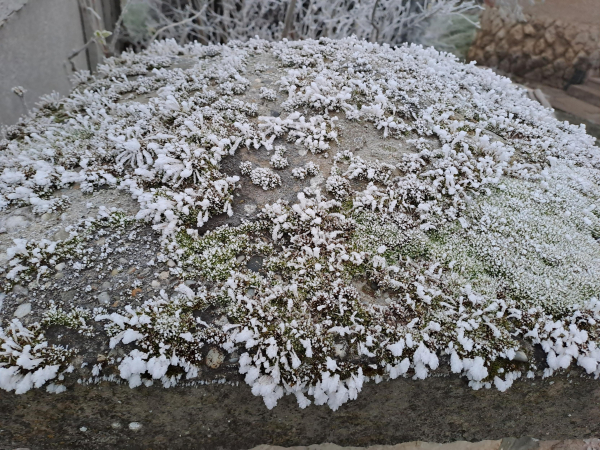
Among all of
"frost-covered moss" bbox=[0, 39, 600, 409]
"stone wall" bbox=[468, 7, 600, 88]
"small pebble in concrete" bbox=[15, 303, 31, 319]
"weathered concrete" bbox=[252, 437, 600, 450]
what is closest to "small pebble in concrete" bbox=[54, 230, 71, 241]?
"frost-covered moss" bbox=[0, 39, 600, 409]

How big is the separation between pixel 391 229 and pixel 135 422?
168 centimetres

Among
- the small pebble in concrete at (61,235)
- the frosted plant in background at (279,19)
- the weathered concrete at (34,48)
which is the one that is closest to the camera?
the small pebble in concrete at (61,235)

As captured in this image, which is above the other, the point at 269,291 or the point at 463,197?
the point at 463,197

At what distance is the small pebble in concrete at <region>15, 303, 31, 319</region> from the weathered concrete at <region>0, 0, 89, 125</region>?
253 cm

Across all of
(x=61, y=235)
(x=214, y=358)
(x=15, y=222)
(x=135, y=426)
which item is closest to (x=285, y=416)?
(x=214, y=358)

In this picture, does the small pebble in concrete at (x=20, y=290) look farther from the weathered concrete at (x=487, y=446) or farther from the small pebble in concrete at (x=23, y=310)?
the weathered concrete at (x=487, y=446)

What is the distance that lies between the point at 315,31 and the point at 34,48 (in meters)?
4.39

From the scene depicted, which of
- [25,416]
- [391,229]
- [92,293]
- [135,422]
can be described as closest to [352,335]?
[391,229]

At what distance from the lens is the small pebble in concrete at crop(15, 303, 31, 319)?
76.7 inches

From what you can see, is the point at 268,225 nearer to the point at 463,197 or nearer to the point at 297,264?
the point at 297,264

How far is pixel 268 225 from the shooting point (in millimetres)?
2410

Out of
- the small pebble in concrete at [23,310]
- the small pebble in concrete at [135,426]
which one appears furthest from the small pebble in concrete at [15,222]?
the small pebble in concrete at [135,426]

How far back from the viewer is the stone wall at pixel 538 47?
805 cm

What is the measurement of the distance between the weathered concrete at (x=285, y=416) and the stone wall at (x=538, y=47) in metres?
8.22
